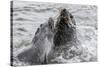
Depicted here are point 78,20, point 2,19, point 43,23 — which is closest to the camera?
Answer: point 2,19

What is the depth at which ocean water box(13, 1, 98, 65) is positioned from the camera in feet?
8.86

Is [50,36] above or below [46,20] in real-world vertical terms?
below

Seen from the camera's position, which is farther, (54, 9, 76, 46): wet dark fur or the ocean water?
(54, 9, 76, 46): wet dark fur

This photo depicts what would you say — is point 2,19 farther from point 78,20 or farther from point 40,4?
point 78,20

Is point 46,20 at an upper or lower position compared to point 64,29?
upper

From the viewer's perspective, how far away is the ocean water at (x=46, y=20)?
8.86 ft

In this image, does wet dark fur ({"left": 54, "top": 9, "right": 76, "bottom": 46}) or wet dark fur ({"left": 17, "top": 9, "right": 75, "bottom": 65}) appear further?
wet dark fur ({"left": 54, "top": 9, "right": 76, "bottom": 46})

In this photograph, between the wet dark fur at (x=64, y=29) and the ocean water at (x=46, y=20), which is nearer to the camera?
the ocean water at (x=46, y=20)

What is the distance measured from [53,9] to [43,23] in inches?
8.9

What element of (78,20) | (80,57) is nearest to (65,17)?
(78,20)

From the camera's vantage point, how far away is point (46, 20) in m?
2.83

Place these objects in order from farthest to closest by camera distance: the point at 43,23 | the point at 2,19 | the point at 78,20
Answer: the point at 78,20
the point at 43,23
the point at 2,19

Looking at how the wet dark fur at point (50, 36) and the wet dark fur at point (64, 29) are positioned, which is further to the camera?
the wet dark fur at point (64, 29)

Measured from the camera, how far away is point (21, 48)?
2.70 m
